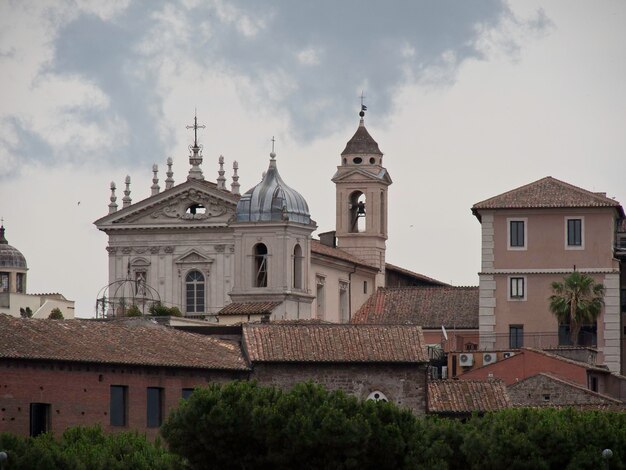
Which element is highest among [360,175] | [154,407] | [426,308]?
[360,175]

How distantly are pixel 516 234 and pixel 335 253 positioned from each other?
14.0 meters

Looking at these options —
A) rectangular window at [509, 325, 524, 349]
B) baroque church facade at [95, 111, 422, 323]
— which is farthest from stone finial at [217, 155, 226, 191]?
rectangular window at [509, 325, 524, 349]

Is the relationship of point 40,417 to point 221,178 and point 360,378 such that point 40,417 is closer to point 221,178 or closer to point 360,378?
point 360,378

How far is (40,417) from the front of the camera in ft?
314

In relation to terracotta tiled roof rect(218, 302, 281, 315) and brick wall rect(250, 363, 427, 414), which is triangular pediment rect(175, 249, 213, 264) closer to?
terracotta tiled roof rect(218, 302, 281, 315)

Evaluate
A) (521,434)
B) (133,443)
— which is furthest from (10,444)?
(521,434)

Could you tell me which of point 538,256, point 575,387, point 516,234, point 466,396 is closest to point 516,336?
point 538,256

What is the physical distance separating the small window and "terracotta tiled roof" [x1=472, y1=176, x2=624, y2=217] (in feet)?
2.70

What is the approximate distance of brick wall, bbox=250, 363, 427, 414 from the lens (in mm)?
102375

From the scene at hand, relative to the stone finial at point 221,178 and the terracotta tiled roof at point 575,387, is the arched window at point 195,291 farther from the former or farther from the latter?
the terracotta tiled roof at point 575,387

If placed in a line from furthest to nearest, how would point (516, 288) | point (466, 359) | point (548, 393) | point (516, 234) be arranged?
point (516, 234) → point (516, 288) → point (466, 359) → point (548, 393)

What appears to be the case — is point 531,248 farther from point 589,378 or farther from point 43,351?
point 43,351

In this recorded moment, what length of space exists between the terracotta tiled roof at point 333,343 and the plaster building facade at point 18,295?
126 feet

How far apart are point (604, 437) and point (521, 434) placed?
2.32 meters
